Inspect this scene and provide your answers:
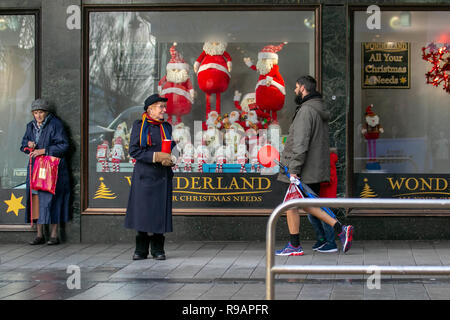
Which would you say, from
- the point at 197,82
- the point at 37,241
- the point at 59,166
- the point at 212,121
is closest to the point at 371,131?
the point at 212,121

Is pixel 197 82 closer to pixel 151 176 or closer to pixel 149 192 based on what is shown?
pixel 151 176

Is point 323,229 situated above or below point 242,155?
below

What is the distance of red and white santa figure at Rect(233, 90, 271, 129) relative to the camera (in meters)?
10.1

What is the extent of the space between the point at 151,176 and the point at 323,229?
6.73 feet

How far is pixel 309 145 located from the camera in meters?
8.56

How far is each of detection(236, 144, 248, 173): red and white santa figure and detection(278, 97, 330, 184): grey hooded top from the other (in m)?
1.38

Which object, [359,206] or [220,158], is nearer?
[359,206]

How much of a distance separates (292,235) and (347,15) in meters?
2.94

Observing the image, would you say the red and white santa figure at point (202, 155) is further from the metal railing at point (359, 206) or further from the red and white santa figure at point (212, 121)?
the metal railing at point (359, 206)

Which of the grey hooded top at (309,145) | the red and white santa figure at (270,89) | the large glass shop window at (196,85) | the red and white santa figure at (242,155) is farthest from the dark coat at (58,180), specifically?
the grey hooded top at (309,145)

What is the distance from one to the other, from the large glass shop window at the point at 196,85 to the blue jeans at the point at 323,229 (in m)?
1.35

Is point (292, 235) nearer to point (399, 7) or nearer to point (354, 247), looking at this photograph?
point (354, 247)

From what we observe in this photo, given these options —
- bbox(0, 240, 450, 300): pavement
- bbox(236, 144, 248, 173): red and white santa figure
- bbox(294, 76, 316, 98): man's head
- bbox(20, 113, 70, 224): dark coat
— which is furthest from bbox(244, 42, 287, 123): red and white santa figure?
bbox(20, 113, 70, 224): dark coat

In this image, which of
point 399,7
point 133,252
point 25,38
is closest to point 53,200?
point 133,252
